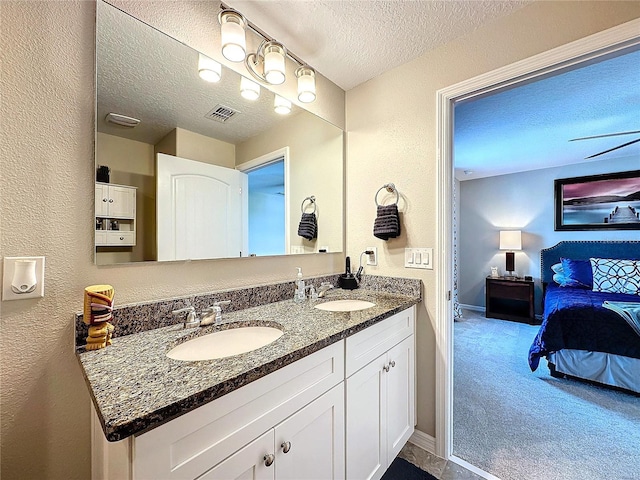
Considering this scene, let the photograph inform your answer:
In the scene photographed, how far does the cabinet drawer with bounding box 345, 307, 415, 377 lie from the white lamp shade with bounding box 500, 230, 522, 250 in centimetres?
363

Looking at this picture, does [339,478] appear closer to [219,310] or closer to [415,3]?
[219,310]

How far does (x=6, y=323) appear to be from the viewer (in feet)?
2.60

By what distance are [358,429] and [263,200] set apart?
1182mm

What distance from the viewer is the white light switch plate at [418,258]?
158 cm

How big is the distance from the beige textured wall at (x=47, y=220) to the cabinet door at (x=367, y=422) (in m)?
0.91

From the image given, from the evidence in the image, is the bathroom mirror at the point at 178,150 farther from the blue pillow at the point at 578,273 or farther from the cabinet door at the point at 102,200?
the blue pillow at the point at 578,273

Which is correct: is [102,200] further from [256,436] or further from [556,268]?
[556,268]

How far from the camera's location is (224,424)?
677 millimetres

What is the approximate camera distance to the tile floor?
1403 millimetres

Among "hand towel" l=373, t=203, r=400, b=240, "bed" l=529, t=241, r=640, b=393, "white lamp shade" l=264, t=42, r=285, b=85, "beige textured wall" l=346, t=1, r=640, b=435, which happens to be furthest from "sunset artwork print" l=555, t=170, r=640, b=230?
"white lamp shade" l=264, t=42, r=285, b=85

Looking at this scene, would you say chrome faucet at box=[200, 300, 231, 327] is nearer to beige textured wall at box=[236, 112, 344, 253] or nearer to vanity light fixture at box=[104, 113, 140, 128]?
beige textured wall at box=[236, 112, 344, 253]

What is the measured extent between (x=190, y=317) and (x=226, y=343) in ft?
0.57

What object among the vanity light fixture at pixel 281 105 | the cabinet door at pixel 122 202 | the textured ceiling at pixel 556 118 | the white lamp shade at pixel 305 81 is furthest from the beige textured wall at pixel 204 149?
the textured ceiling at pixel 556 118

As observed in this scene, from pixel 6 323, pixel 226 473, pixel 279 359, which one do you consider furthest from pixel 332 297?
pixel 6 323
